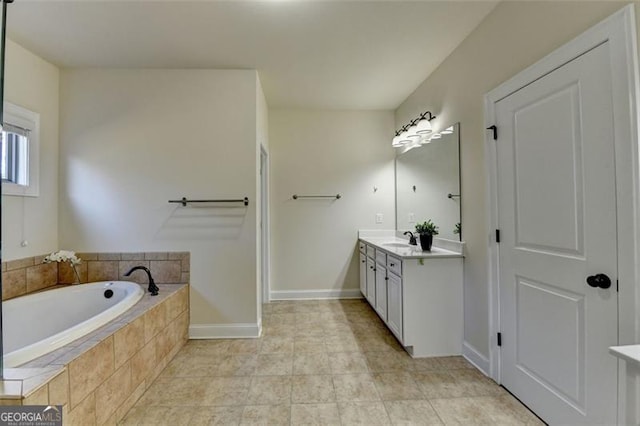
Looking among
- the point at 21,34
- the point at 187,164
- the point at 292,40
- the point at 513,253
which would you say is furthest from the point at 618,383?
the point at 21,34

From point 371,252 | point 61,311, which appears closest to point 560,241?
point 371,252

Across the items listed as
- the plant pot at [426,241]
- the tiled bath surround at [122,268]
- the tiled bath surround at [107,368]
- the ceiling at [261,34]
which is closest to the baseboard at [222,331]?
the tiled bath surround at [107,368]

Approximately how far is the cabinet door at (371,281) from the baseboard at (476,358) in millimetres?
1086

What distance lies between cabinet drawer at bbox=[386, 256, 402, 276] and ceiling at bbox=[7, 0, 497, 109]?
5.89 feet

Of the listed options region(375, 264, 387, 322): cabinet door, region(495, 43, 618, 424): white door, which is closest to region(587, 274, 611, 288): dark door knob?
region(495, 43, 618, 424): white door

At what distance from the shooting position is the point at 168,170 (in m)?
2.96

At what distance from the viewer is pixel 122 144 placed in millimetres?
2945

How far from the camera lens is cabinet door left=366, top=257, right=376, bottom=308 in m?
3.42

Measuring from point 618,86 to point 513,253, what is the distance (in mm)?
1029

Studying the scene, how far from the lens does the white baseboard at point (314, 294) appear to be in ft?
13.6

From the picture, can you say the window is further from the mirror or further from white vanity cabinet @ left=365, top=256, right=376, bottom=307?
the mirror

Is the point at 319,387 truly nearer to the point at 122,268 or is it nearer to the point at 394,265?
the point at 394,265

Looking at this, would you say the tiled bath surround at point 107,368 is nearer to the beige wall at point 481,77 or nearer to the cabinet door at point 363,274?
the cabinet door at point 363,274

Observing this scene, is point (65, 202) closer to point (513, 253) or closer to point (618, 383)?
point (513, 253)
